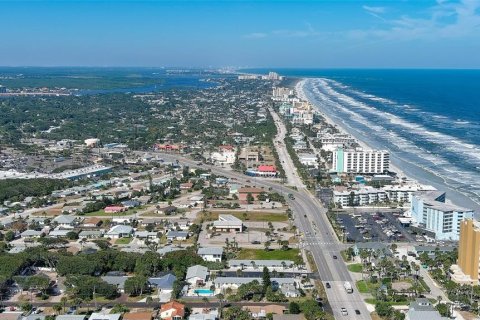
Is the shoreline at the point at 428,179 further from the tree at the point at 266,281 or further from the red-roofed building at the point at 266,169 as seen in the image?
the tree at the point at 266,281

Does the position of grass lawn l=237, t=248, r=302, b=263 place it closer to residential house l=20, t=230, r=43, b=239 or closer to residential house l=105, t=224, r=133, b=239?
residential house l=105, t=224, r=133, b=239

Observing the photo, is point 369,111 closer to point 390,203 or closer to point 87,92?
point 390,203

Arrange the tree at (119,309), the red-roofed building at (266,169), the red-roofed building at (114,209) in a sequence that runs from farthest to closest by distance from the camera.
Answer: the red-roofed building at (266,169) < the red-roofed building at (114,209) < the tree at (119,309)

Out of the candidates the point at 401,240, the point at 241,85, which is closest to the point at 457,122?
the point at 401,240

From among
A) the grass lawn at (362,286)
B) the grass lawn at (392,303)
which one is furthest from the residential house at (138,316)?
the grass lawn at (362,286)

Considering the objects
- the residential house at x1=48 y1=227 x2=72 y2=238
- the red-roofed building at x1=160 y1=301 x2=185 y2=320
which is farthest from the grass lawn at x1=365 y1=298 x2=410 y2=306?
the residential house at x1=48 y1=227 x2=72 y2=238

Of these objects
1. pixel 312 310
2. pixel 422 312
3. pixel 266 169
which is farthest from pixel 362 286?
pixel 266 169
